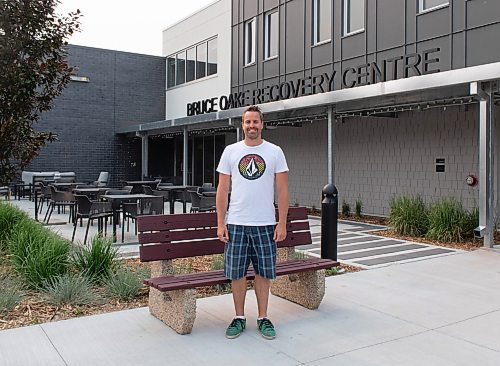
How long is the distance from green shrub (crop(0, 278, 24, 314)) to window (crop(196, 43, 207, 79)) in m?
19.4

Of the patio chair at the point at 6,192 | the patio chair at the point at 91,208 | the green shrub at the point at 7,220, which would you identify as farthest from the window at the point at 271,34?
the green shrub at the point at 7,220

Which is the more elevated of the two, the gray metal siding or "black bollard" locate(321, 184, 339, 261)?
the gray metal siding

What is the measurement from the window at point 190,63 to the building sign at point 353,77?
13.9 ft

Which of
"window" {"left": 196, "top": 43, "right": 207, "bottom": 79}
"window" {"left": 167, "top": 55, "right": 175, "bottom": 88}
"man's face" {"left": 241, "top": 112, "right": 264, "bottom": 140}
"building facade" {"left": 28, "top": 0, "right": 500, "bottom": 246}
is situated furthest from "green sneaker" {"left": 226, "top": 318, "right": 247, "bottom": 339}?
"window" {"left": 167, "top": 55, "right": 175, "bottom": 88}

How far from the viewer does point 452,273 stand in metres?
7.20

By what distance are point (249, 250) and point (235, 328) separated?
685 mm

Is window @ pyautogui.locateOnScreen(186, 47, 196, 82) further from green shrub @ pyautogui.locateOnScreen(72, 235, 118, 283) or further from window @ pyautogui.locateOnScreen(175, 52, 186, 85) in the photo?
green shrub @ pyautogui.locateOnScreen(72, 235, 118, 283)

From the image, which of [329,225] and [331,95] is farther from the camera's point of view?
[331,95]

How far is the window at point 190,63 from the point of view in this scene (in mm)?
25156

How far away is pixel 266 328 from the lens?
4.54 m

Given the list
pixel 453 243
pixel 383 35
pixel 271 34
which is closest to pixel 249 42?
pixel 271 34

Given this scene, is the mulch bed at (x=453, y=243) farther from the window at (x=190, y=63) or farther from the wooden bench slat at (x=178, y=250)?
the window at (x=190, y=63)

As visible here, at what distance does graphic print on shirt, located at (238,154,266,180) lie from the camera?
174 inches

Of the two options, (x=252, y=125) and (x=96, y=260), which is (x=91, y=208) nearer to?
(x=96, y=260)
